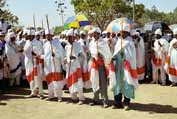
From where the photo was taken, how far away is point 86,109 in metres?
12.4

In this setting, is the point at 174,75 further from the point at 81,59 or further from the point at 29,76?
the point at 29,76

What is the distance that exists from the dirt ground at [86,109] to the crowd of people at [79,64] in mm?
416

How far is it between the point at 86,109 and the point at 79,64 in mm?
1482

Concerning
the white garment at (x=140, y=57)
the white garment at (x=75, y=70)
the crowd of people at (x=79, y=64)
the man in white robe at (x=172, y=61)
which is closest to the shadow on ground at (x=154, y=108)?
the crowd of people at (x=79, y=64)

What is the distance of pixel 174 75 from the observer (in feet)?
48.7

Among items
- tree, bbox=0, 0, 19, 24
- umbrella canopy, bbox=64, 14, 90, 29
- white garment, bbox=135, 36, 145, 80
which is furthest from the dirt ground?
tree, bbox=0, 0, 19, 24

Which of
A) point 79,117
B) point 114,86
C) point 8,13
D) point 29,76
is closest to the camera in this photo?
point 79,117

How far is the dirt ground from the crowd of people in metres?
0.42

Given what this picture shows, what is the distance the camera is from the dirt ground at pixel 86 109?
11562mm

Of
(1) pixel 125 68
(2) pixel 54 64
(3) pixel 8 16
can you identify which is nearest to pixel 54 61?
(2) pixel 54 64

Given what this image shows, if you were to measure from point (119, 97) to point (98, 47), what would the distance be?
1444 mm

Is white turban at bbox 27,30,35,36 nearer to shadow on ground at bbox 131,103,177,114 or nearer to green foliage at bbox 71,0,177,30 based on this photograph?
shadow on ground at bbox 131,103,177,114

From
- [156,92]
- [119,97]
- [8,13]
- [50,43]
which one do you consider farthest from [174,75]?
[8,13]

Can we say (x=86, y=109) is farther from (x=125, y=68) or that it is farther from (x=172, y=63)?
(x=172, y=63)
